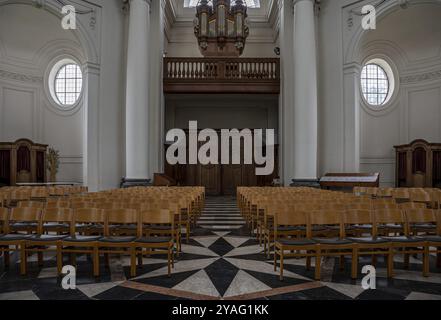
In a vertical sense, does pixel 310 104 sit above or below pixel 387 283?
above

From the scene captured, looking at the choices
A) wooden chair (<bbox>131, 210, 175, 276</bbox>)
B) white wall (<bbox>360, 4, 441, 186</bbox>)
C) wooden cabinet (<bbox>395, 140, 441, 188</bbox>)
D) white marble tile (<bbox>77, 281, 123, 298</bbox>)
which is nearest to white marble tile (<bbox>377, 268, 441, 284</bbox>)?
wooden chair (<bbox>131, 210, 175, 276</bbox>)

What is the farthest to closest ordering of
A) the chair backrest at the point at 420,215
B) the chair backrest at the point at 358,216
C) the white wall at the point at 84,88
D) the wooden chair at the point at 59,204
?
the white wall at the point at 84,88 < the wooden chair at the point at 59,204 < the chair backrest at the point at 420,215 < the chair backrest at the point at 358,216

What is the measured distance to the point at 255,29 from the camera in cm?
2039

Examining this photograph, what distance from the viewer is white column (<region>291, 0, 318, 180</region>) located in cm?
1380

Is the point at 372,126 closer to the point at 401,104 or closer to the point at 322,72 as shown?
the point at 401,104

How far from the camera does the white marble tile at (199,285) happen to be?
3.64 m

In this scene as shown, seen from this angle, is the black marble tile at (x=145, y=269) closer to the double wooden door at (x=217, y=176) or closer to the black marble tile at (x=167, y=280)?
the black marble tile at (x=167, y=280)

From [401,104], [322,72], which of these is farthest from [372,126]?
[322,72]

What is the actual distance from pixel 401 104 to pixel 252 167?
25.3ft

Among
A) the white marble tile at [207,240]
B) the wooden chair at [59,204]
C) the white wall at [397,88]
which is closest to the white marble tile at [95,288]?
the wooden chair at [59,204]

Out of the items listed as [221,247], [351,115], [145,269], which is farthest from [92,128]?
[145,269]

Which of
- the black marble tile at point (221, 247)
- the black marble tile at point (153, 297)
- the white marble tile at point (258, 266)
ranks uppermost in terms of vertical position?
the black marble tile at point (153, 297)

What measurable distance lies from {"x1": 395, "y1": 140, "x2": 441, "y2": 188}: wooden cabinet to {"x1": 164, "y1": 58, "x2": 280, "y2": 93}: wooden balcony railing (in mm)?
6123

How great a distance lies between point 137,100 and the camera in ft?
45.5
